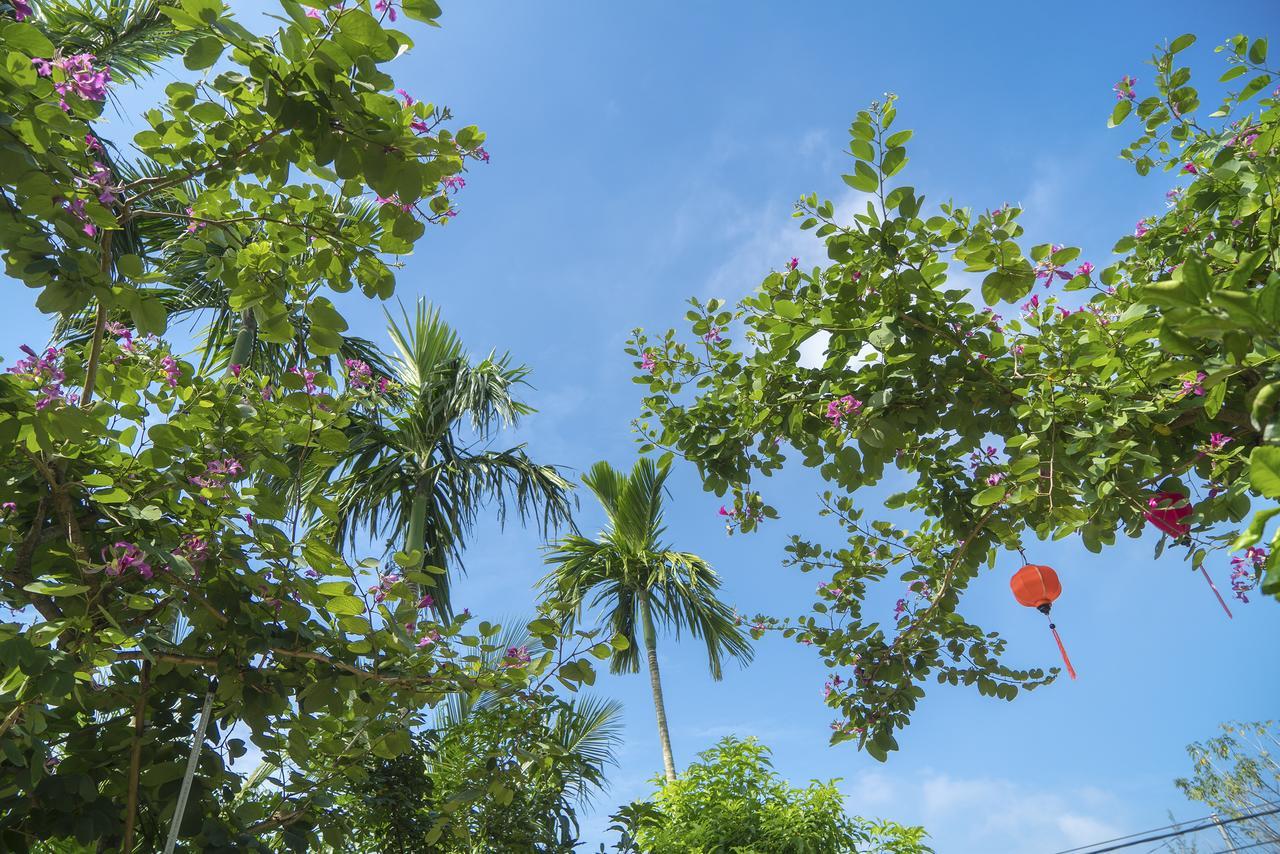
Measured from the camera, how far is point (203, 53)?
3.48ft

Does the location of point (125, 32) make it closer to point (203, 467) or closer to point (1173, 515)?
point (203, 467)

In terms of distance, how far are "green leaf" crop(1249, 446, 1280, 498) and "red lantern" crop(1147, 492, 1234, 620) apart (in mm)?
1315

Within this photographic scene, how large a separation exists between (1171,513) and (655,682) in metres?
6.27

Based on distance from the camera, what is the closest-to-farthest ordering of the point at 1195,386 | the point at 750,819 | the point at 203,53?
1. the point at 203,53
2. the point at 1195,386
3. the point at 750,819

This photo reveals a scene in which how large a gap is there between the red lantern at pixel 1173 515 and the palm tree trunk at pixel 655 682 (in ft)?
19.4

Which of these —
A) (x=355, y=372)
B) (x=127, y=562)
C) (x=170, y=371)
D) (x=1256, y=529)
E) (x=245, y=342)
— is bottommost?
(x=1256, y=529)

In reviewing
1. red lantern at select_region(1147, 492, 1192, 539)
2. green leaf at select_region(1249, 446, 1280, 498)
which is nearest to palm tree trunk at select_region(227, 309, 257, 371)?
red lantern at select_region(1147, 492, 1192, 539)

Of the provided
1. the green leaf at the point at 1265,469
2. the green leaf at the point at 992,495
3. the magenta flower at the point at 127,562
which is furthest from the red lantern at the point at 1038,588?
the magenta flower at the point at 127,562

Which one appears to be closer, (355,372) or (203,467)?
(203,467)

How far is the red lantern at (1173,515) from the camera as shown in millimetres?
1808

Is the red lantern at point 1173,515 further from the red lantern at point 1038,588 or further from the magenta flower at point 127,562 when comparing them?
the magenta flower at point 127,562

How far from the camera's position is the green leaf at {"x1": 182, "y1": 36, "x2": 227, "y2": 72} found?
1.06 m

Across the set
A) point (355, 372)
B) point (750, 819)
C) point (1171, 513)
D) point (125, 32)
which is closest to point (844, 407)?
point (1171, 513)

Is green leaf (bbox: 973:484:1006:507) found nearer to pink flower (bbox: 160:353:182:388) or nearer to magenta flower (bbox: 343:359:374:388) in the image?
magenta flower (bbox: 343:359:374:388)
